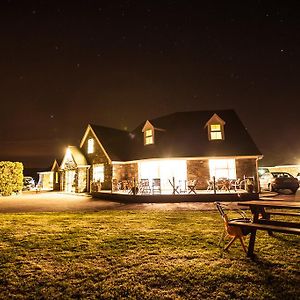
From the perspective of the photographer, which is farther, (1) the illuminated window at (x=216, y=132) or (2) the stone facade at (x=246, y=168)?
(1) the illuminated window at (x=216, y=132)

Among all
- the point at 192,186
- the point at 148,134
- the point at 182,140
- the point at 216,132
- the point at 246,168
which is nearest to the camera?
the point at 192,186

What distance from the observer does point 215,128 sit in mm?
20203

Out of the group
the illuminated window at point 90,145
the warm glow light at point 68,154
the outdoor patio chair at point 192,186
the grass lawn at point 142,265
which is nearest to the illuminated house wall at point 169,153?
the illuminated window at point 90,145

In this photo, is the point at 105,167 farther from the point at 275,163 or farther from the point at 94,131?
the point at 275,163

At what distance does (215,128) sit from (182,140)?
2.99 meters

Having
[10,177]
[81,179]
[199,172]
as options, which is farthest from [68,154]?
Result: [199,172]

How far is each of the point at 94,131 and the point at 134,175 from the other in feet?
21.3

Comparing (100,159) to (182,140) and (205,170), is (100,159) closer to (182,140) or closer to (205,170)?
(182,140)

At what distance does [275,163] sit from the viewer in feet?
121

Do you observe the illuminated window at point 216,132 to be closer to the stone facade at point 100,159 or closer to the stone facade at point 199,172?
the stone facade at point 199,172

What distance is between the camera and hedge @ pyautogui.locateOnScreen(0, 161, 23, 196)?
75.4 ft

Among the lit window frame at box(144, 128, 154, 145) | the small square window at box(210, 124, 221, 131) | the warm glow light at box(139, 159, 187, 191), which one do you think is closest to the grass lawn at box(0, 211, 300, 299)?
the warm glow light at box(139, 159, 187, 191)

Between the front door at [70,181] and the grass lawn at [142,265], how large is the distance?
1698cm

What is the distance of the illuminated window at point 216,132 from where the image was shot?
20094 mm
